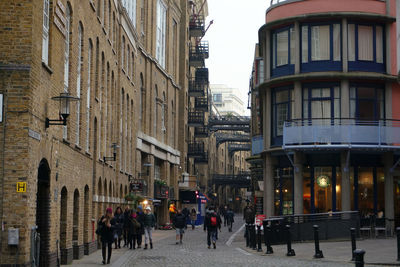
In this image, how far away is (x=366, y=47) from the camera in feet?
100.0

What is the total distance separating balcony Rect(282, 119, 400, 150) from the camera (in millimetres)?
29016

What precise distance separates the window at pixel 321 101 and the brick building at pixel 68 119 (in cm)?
840

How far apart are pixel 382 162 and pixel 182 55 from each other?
32.1 metres

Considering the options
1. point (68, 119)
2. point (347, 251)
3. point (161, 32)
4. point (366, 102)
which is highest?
point (161, 32)

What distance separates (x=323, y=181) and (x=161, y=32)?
969 inches

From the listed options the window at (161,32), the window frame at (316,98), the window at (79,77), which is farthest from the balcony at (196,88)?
the window at (79,77)

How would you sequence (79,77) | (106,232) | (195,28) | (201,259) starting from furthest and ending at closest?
(195,28) → (79,77) → (201,259) → (106,232)

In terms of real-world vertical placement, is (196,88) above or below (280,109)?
above

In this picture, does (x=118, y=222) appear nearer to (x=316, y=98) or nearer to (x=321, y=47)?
(x=316, y=98)

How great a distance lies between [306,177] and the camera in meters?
31.0

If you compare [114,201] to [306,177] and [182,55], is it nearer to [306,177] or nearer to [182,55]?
[306,177]

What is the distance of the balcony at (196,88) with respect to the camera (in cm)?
6512

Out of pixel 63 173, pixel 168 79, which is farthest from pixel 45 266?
pixel 168 79

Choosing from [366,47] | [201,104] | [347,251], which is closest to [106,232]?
[347,251]
